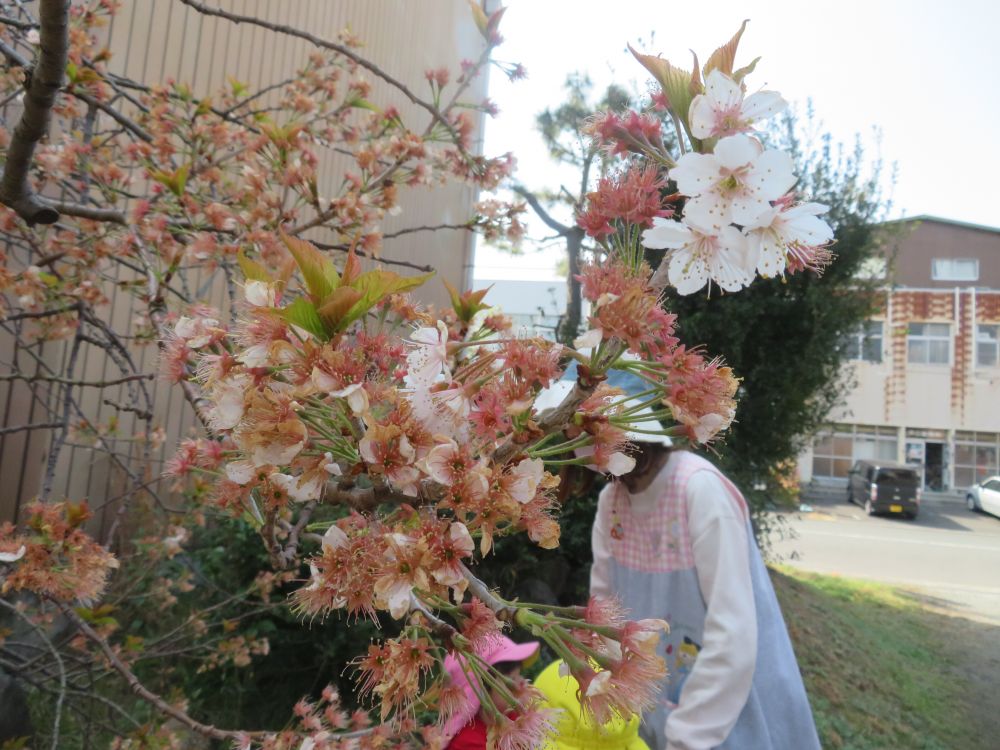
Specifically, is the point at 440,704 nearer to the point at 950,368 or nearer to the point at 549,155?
the point at 549,155

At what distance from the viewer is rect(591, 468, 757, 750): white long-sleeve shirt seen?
1.48 m

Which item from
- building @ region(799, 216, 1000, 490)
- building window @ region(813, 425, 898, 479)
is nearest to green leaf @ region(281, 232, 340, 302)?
building @ region(799, 216, 1000, 490)

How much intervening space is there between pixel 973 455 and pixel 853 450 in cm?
339

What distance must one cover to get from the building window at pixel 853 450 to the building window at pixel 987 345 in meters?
3.40

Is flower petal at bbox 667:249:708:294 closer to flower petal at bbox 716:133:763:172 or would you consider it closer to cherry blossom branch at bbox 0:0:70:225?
flower petal at bbox 716:133:763:172

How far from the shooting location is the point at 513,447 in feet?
2.01

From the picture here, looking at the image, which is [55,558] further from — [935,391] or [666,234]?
[935,391]

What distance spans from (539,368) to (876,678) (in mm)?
5404

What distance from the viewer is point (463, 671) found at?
0.63 m

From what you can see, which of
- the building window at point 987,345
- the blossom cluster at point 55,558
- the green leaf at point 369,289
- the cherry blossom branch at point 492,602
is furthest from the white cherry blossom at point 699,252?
the building window at point 987,345

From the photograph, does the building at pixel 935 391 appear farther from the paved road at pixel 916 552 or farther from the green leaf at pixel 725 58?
the green leaf at pixel 725 58

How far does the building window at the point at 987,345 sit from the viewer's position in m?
20.1

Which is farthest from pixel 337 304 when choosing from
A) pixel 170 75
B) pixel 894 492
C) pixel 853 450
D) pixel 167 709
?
pixel 853 450

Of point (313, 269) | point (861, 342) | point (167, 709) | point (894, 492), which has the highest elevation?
point (861, 342)
